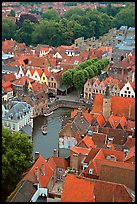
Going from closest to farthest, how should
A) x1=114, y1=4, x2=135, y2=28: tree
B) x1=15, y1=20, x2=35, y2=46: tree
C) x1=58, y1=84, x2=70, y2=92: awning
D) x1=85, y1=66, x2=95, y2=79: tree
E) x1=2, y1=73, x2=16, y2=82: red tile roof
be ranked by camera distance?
x1=2, y1=73, x2=16, y2=82: red tile roof
x1=58, y1=84, x2=70, y2=92: awning
x1=85, y1=66, x2=95, y2=79: tree
x1=15, y1=20, x2=35, y2=46: tree
x1=114, y1=4, x2=135, y2=28: tree

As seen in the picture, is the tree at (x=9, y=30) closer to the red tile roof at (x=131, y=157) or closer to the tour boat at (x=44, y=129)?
the tour boat at (x=44, y=129)

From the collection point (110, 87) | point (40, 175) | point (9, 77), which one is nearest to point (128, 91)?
point (110, 87)

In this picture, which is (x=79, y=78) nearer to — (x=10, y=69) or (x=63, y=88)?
(x=63, y=88)

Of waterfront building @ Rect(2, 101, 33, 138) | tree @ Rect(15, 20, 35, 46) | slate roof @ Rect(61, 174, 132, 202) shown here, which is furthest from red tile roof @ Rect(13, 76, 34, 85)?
tree @ Rect(15, 20, 35, 46)

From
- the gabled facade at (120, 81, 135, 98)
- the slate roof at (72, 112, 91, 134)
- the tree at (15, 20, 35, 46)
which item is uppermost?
the tree at (15, 20, 35, 46)

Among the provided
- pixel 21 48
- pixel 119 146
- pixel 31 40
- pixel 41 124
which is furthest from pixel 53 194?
pixel 31 40

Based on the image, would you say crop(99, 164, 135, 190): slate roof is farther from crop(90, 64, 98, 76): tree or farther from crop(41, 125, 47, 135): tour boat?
crop(90, 64, 98, 76): tree

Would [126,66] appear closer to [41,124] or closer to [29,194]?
[41,124]
